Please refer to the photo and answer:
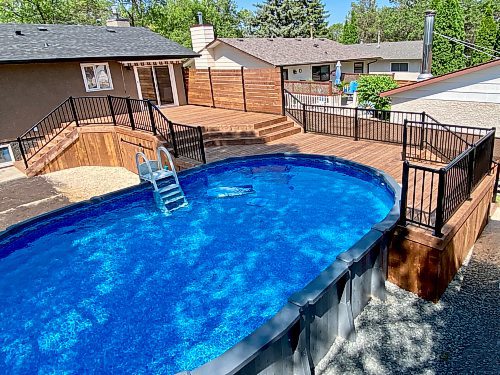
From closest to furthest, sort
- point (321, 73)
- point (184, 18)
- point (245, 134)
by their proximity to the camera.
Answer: point (245, 134)
point (321, 73)
point (184, 18)

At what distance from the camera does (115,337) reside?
16.0 ft

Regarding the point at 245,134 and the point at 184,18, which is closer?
the point at 245,134

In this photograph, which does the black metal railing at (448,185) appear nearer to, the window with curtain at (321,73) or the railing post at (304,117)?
the railing post at (304,117)

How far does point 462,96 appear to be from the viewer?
1041 cm

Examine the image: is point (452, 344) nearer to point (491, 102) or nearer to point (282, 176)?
point (282, 176)

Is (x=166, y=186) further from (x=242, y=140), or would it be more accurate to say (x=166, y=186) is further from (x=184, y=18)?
(x=184, y=18)

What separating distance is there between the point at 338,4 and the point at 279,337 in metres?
84.7

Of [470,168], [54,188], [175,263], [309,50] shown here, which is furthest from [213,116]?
[309,50]

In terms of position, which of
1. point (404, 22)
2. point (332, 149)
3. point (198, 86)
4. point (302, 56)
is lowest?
point (332, 149)

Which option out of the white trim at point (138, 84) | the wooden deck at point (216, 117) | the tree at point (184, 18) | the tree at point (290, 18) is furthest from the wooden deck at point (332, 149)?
the tree at point (290, 18)

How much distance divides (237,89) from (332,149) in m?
6.16

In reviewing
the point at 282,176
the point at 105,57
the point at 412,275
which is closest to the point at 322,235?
the point at 412,275

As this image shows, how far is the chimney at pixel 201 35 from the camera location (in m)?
23.0

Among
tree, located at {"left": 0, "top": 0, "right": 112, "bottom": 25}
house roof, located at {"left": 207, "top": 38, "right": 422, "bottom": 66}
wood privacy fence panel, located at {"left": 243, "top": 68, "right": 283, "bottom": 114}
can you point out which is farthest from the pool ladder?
tree, located at {"left": 0, "top": 0, "right": 112, "bottom": 25}
